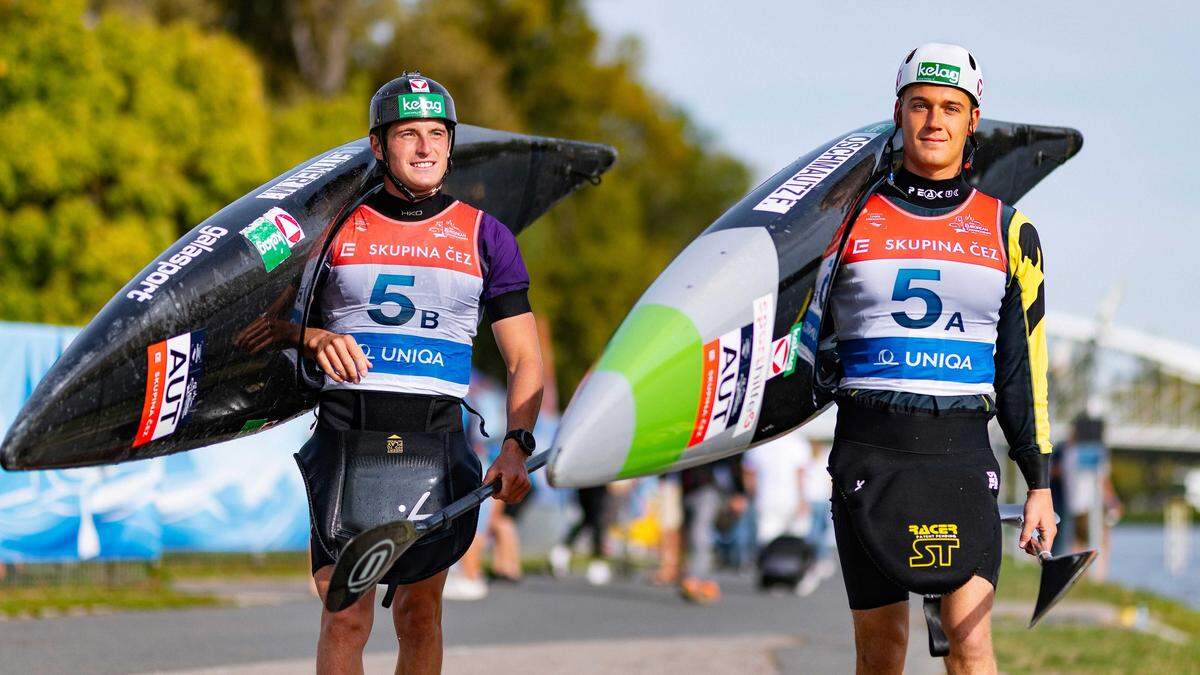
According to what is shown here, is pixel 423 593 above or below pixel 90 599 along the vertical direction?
below

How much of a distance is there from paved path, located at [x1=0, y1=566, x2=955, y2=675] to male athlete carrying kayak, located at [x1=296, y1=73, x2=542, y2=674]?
138 inches

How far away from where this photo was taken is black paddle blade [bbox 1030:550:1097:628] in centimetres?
551

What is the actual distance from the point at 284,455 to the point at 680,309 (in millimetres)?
11495

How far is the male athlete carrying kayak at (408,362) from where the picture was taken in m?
5.57

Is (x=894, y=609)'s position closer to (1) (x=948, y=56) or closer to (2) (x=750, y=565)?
(1) (x=948, y=56)

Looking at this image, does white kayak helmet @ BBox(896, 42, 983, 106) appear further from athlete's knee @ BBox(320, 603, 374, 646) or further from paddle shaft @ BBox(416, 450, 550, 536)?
athlete's knee @ BBox(320, 603, 374, 646)

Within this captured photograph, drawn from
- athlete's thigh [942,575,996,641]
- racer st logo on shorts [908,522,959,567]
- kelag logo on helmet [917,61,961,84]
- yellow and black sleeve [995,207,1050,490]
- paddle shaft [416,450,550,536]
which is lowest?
athlete's thigh [942,575,996,641]

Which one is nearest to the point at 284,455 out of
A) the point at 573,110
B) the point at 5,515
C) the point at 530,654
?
the point at 5,515

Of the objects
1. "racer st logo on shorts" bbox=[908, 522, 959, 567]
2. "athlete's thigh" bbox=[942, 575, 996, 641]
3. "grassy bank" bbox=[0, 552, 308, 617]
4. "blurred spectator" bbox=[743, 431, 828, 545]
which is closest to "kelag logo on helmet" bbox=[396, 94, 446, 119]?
"racer st logo on shorts" bbox=[908, 522, 959, 567]

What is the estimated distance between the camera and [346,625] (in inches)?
214

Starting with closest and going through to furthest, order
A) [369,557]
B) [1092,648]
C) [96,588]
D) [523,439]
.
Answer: [369,557] → [523,439] → [1092,648] → [96,588]

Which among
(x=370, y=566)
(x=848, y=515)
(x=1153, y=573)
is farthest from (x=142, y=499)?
(x=1153, y=573)

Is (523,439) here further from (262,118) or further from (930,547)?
(262,118)

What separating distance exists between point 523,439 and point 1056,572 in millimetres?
1821
